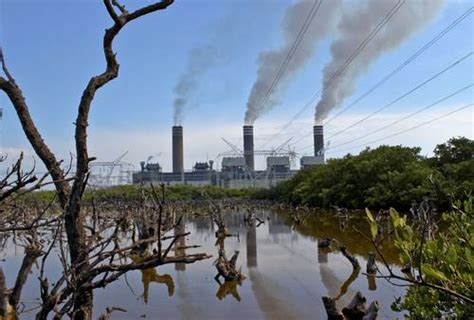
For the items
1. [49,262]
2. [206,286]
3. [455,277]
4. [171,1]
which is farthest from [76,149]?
[49,262]

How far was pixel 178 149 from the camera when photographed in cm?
9800

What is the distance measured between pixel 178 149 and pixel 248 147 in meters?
14.8

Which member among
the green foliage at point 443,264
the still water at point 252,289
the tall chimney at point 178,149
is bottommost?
the still water at point 252,289

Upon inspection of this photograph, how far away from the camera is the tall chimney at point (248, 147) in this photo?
101 metres

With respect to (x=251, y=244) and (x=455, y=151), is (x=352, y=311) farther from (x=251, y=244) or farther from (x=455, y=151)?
(x=455, y=151)

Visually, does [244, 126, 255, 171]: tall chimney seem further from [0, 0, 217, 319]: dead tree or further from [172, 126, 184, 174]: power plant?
[0, 0, 217, 319]: dead tree

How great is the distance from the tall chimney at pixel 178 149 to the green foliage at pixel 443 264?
9155cm

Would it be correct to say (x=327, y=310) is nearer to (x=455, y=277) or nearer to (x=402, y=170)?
(x=455, y=277)

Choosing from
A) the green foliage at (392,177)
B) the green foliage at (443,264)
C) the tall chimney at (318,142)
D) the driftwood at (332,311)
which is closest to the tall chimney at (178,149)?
the tall chimney at (318,142)

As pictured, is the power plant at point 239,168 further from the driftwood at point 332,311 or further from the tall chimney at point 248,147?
the driftwood at point 332,311

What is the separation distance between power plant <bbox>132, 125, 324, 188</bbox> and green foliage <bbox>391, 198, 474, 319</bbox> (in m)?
89.3

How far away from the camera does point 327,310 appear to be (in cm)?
846

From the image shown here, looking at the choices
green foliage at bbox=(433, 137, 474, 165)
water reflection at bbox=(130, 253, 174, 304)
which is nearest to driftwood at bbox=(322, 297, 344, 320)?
water reflection at bbox=(130, 253, 174, 304)

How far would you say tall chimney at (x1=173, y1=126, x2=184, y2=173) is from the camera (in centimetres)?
9500
